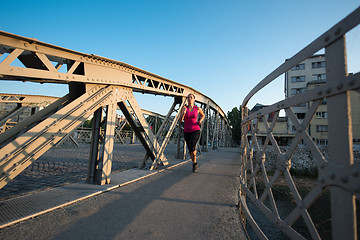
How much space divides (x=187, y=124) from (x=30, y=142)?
361 centimetres

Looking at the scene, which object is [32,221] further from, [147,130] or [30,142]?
[147,130]

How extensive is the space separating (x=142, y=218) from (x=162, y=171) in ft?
9.17

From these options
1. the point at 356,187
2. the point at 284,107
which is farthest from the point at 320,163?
the point at 284,107

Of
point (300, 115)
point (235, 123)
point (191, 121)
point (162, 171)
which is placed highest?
point (235, 123)

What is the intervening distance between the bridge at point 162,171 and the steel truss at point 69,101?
0.01m

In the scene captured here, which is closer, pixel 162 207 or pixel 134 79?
pixel 162 207

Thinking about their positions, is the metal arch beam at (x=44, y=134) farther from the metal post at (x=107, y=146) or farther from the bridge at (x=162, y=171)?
the metal post at (x=107, y=146)

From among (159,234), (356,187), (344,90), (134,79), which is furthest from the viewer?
(134,79)

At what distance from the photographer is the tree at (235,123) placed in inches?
1810

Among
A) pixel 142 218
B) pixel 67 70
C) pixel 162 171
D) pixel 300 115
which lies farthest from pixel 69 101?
pixel 300 115

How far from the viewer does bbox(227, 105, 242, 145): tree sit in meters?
46.0

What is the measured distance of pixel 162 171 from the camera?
15.9ft

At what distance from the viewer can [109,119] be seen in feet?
11.5

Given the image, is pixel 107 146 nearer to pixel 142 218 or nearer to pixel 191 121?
pixel 142 218
